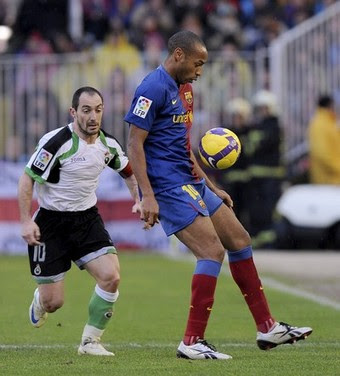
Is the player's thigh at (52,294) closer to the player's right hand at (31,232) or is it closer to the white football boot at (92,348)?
the white football boot at (92,348)

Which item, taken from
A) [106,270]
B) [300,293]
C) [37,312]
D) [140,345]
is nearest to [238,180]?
[300,293]

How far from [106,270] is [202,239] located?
799 mm

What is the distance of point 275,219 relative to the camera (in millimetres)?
21031

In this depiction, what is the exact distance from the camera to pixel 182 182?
8984mm

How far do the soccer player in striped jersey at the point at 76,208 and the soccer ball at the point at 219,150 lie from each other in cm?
59

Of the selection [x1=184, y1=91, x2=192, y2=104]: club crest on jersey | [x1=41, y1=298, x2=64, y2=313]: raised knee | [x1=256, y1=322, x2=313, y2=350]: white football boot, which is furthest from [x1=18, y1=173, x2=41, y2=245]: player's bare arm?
[x1=256, y1=322, x2=313, y2=350]: white football boot

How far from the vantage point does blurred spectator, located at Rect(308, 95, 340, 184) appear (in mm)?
21297

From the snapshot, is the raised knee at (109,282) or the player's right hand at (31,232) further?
the raised knee at (109,282)

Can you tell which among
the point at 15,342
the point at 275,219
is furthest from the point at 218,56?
the point at 15,342

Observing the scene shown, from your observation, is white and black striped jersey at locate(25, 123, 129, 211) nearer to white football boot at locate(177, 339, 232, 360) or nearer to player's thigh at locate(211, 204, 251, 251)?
player's thigh at locate(211, 204, 251, 251)

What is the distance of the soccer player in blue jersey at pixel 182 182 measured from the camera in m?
8.76

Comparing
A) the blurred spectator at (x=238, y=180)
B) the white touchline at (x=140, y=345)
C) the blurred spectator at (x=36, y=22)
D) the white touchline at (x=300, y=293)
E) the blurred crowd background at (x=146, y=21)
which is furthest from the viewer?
the blurred spectator at (x=36, y=22)

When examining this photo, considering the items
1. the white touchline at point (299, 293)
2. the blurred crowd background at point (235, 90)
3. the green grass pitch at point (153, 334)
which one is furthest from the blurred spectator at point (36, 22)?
the white touchline at point (299, 293)

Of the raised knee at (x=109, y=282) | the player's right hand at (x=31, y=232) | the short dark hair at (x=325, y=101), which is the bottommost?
the raised knee at (x=109, y=282)
